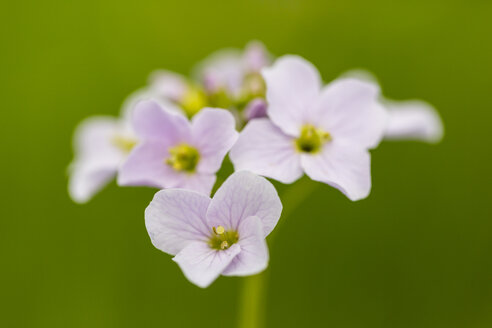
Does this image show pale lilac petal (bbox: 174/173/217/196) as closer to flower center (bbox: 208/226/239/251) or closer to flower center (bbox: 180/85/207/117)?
flower center (bbox: 208/226/239/251)

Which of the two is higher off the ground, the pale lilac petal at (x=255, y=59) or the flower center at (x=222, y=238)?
the pale lilac petal at (x=255, y=59)

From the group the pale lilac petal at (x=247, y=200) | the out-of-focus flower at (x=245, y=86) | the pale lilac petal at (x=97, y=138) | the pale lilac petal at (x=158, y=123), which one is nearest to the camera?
the pale lilac petal at (x=247, y=200)

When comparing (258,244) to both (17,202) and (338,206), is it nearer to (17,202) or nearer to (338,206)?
(338,206)

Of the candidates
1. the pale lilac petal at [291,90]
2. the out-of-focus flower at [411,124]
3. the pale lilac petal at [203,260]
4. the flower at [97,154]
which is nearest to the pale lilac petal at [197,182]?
the pale lilac petal at [203,260]

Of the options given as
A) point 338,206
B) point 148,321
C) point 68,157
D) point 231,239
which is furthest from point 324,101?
point 68,157

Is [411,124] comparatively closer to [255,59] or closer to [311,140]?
[311,140]

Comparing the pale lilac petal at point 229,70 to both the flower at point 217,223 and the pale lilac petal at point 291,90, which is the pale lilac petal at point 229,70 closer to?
the pale lilac petal at point 291,90
